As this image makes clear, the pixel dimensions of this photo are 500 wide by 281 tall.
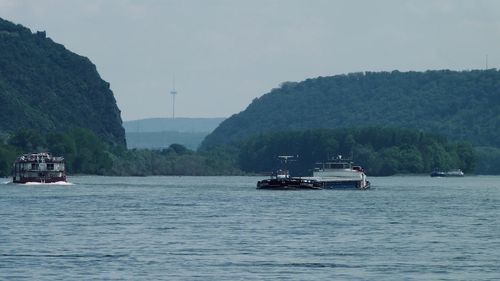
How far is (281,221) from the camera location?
14338 centimetres

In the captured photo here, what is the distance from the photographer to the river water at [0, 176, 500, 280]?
9256 cm

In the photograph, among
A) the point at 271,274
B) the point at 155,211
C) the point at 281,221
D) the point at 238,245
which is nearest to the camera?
the point at 271,274

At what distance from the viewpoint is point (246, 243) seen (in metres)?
113

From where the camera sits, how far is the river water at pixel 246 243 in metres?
92.6

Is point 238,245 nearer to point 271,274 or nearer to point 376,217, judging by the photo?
point 271,274

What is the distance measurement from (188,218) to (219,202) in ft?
153

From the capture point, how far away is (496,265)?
96875 mm

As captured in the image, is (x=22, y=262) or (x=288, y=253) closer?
(x=22, y=262)

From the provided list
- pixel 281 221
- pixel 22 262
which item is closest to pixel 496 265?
pixel 22 262

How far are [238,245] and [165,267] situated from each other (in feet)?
55.0

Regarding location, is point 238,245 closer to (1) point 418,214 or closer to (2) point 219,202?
(1) point 418,214

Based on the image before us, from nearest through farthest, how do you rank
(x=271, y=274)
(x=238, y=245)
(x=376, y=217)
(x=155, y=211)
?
(x=271, y=274), (x=238, y=245), (x=376, y=217), (x=155, y=211)

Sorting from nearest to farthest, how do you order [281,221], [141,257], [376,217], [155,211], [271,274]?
[271,274], [141,257], [281,221], [376,217], [155,211]

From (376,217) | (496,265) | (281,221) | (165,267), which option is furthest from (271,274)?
(376,217)
